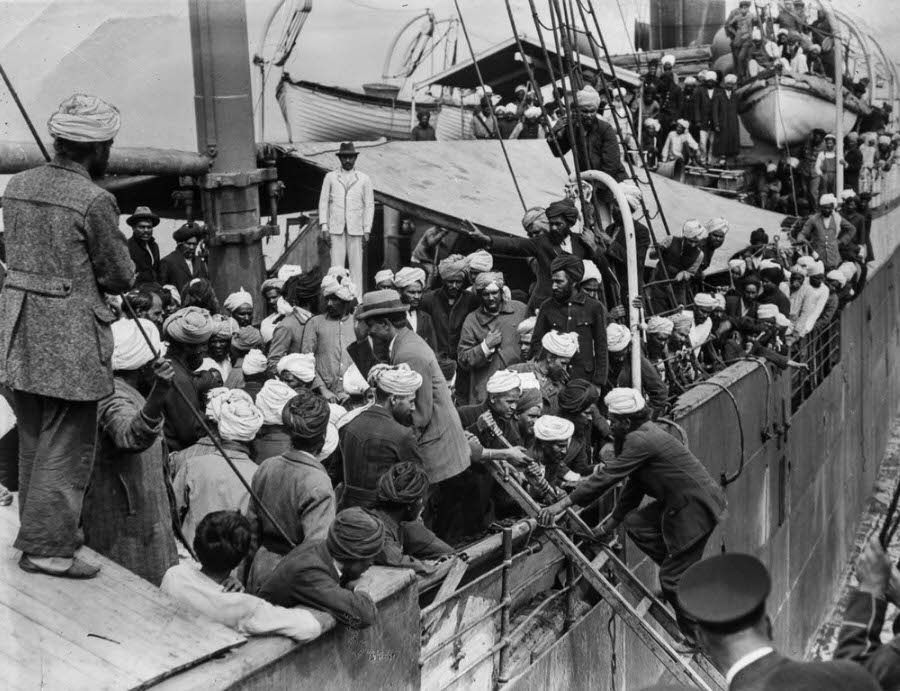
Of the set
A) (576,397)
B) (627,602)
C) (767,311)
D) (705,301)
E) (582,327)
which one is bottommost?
(627,602)

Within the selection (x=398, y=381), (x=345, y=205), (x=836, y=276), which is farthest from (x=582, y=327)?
(x=836, y=276)

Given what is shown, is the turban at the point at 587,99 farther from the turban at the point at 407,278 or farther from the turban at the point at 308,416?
the turban at the point at 308,416

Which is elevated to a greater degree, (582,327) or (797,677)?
(797,677)

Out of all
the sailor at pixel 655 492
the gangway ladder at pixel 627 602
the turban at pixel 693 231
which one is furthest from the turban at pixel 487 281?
the turban at pixel 693 231

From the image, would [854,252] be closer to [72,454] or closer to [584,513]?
[584,513]

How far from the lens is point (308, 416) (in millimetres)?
5219

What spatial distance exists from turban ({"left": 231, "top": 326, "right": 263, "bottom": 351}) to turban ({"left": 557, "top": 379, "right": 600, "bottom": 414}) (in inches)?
77.8

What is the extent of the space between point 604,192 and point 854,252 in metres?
7.09

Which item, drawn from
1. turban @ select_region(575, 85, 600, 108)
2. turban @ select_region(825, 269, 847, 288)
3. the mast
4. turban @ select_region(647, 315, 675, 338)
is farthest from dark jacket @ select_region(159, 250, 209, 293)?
turban @ select_region(825, 269, 847, 288)

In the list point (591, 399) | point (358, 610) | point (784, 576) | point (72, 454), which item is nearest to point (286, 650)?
point (358, 610)

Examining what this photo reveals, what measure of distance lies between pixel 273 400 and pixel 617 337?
3110mm

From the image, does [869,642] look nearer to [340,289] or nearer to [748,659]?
[748,659]

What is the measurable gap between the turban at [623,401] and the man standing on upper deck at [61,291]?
3.21 m

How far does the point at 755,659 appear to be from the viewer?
2.95 m
